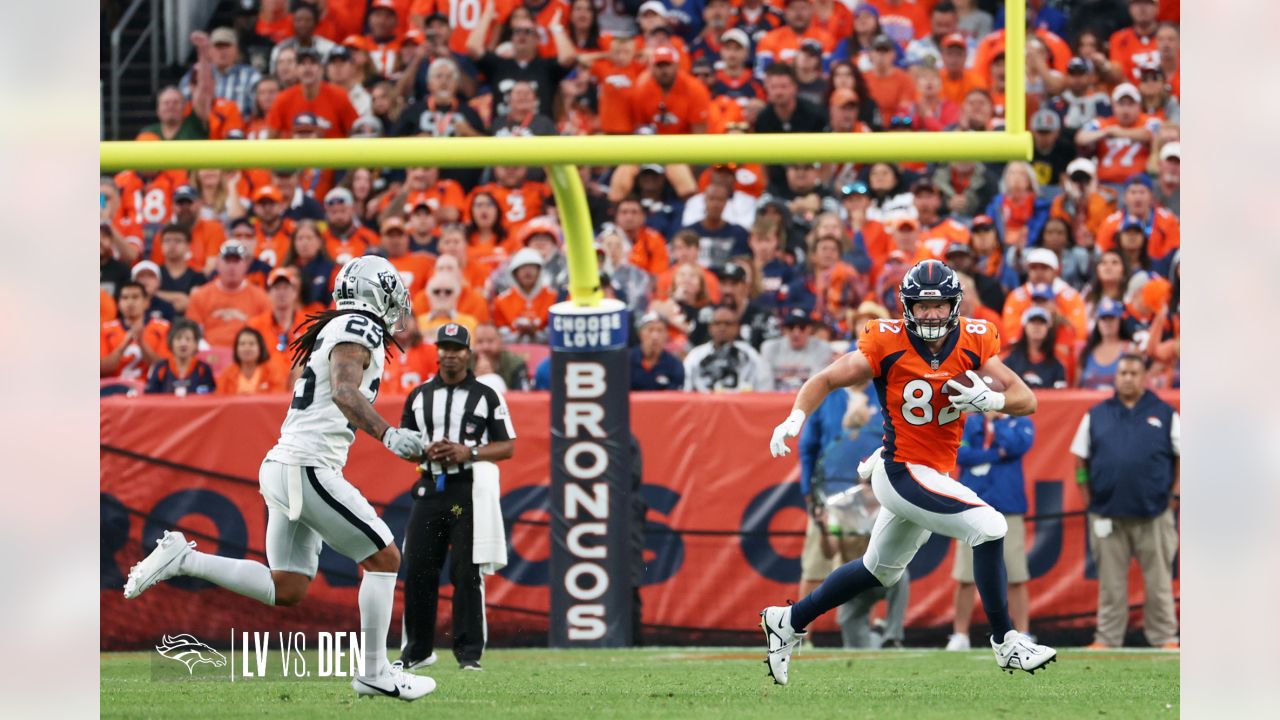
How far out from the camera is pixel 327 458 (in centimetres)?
609

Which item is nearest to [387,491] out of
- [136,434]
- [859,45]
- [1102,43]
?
[136,434]

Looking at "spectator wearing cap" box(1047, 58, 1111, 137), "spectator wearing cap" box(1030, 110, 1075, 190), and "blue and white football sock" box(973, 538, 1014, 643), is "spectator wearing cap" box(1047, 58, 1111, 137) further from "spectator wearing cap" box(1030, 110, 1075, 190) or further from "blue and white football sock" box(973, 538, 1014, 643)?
"blue and white football sock" box(973, 538, 1014, 643)

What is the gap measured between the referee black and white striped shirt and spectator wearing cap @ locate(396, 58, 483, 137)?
400cm

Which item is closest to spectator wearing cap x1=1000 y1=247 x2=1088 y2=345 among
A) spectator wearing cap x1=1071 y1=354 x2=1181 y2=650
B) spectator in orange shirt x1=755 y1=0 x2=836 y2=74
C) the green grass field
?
spectator wearing cap x1=1071 y1=354 x2=1181 y2=650

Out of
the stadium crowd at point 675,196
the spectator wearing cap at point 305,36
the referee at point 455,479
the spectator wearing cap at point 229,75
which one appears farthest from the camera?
the spectator wearing cap at point 305,36

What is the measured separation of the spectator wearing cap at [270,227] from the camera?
1091cm

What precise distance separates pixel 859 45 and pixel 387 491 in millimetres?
4721

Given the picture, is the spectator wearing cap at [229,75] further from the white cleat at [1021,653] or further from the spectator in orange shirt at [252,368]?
the white cleat at [1021,653]

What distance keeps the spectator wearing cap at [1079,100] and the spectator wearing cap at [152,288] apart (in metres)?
5.69

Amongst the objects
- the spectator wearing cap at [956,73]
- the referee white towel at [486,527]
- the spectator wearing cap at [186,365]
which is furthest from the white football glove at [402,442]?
the spectator wearing cap at [956,73]

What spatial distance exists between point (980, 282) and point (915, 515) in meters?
4.23

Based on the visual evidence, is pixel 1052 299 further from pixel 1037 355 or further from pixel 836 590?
pixel 836 590

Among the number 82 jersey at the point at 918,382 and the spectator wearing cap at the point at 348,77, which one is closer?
the number 82 jersey at the point at 918,382
